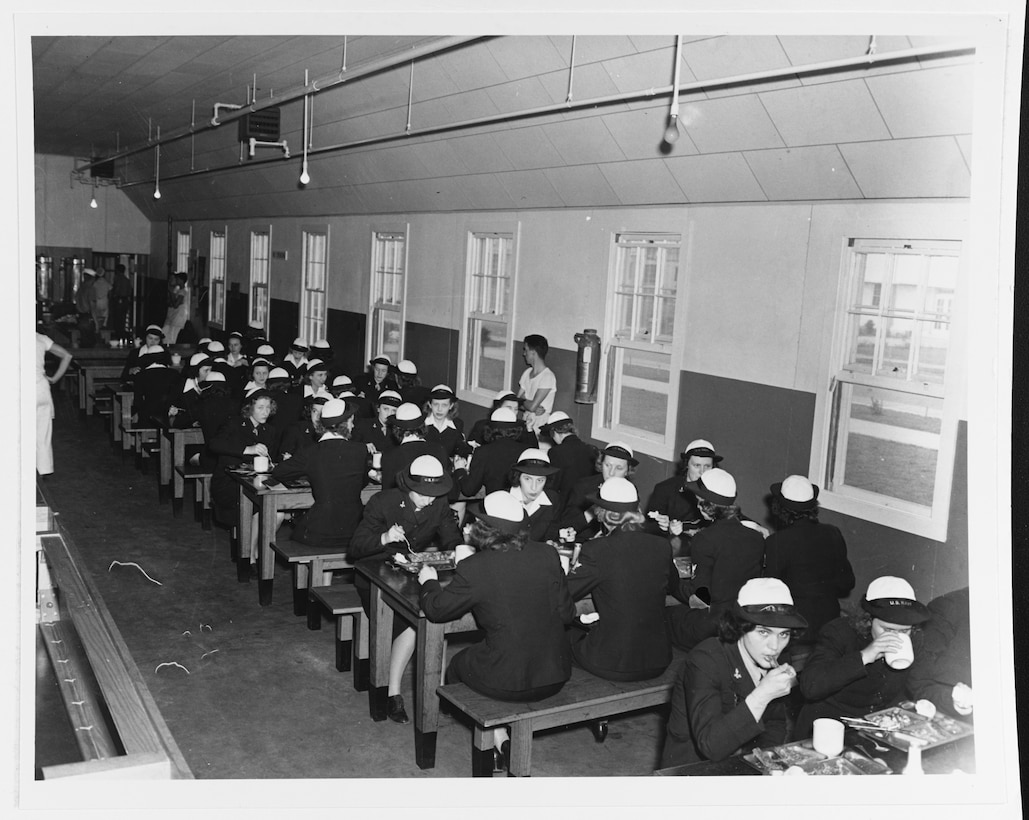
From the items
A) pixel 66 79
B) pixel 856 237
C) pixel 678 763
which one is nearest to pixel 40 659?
pixel 678 763

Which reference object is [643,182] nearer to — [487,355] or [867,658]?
[867,658]

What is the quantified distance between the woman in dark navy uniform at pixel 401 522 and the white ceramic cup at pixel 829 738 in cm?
239

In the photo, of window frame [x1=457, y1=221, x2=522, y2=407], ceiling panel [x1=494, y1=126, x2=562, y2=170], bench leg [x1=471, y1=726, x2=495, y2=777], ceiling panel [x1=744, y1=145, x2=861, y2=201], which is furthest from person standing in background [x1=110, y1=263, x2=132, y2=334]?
bench leg [x1=471, y1=726, x2=495, y2=777]

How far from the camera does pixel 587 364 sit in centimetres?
884

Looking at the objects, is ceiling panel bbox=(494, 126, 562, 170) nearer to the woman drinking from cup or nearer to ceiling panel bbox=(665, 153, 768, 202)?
ceiling panel bbox=(665, 153, 768, 202)

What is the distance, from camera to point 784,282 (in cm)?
693

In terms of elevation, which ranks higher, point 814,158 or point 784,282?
point 814,158

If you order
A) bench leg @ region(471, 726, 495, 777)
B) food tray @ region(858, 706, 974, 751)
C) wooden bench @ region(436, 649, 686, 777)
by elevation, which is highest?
food tray @ region(858, 706, 974, 751)

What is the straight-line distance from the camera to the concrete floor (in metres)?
4.92

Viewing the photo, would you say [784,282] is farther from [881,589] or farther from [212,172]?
[212,172]

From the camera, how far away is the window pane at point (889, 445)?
6344mm

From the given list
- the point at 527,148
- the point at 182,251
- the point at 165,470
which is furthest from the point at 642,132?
the point at 182,251

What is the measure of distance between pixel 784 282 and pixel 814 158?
99 cm

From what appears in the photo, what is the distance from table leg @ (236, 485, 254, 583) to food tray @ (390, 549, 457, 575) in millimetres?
2110
